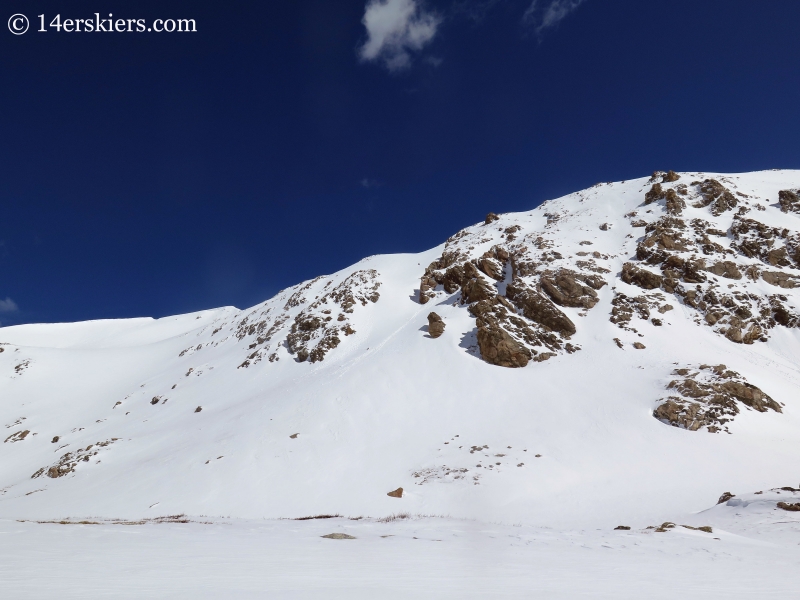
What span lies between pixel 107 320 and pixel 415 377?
356ft

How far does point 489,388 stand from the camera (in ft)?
111

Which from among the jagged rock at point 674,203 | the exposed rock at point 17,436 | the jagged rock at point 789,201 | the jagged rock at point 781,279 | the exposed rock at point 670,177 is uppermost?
the exposed rock at point 670,177

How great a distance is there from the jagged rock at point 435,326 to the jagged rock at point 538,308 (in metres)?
8.57

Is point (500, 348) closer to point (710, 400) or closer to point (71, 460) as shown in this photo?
point (710, 400)

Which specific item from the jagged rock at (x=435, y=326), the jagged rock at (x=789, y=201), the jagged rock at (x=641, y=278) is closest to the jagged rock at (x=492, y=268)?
the jagged rock at (x=435, y=326)

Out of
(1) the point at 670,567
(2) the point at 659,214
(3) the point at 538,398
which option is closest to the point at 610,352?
(3) the point at 538,398

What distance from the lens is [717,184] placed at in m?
53.2

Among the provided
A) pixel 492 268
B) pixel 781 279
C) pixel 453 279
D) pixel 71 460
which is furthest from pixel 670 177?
pixel 71 460

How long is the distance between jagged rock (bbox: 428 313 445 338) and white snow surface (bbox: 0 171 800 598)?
938mm

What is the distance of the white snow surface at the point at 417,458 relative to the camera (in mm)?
7133

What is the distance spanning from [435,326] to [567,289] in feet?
49.9

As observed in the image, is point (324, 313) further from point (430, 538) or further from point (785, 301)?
point (785, 301)

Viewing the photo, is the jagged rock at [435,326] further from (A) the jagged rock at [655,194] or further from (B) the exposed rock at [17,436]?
(B) the exposed rock at [17,436]

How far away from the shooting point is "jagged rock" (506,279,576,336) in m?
40.0
